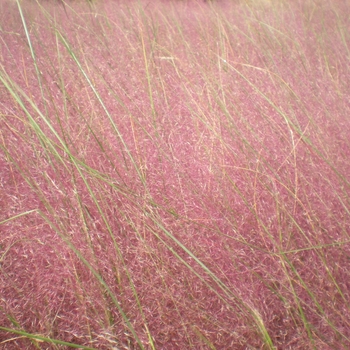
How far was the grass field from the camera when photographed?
0.75 meters

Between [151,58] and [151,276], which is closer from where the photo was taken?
[151,276]

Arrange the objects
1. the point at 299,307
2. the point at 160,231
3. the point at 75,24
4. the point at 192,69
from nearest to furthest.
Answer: the point at 299,307
the point at 160,231
the point at 192,69
the point at 75,24

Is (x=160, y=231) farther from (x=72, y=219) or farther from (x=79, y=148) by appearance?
(x=79, y=148)

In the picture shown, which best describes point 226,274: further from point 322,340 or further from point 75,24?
A: point 75,24

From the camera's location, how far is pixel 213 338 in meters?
0.74

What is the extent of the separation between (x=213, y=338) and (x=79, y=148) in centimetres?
67

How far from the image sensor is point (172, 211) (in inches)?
34.9

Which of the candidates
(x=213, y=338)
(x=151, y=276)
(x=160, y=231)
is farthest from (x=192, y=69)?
(x=213, y=338)

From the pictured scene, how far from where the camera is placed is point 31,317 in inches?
29.7

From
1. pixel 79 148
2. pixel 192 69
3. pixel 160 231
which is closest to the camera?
pixel 160 231

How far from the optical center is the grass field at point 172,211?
75cm

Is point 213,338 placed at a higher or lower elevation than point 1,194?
lower

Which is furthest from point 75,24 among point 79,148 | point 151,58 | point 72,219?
point 72,219

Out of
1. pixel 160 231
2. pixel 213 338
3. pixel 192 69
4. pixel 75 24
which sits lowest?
pixel 213 338
